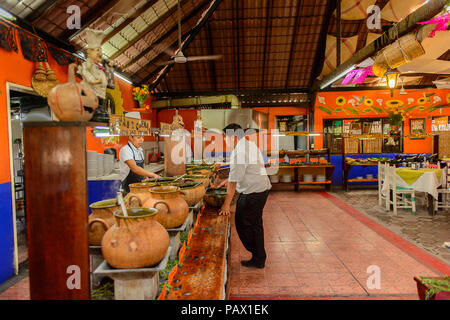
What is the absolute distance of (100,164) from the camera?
5.00 m

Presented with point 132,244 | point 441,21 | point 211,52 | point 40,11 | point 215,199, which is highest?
point 211,52

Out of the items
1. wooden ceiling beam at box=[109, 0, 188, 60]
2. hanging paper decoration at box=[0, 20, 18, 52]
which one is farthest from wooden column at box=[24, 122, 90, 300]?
wooden ceiling beam at box=[109, 0, 188, 60]

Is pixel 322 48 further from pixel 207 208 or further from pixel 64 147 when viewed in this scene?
pixel 64 147

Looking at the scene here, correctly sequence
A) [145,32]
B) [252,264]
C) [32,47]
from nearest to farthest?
[252,264] < [32,47] < [145,32]

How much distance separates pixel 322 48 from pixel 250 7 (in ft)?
9.41

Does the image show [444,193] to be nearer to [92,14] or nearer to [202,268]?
[202,268]

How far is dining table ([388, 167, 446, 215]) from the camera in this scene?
5.80 metres

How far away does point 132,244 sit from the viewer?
1322 mm

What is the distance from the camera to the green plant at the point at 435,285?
188 cm

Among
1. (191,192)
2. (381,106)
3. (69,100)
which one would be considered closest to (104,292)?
(69,100)

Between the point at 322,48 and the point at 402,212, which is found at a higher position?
the point at 322,48

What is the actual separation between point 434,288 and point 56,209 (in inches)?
90.8

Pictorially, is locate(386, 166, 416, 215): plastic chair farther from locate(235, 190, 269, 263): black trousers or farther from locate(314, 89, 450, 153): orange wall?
locate(314, 89, 450, 153): orange wall
